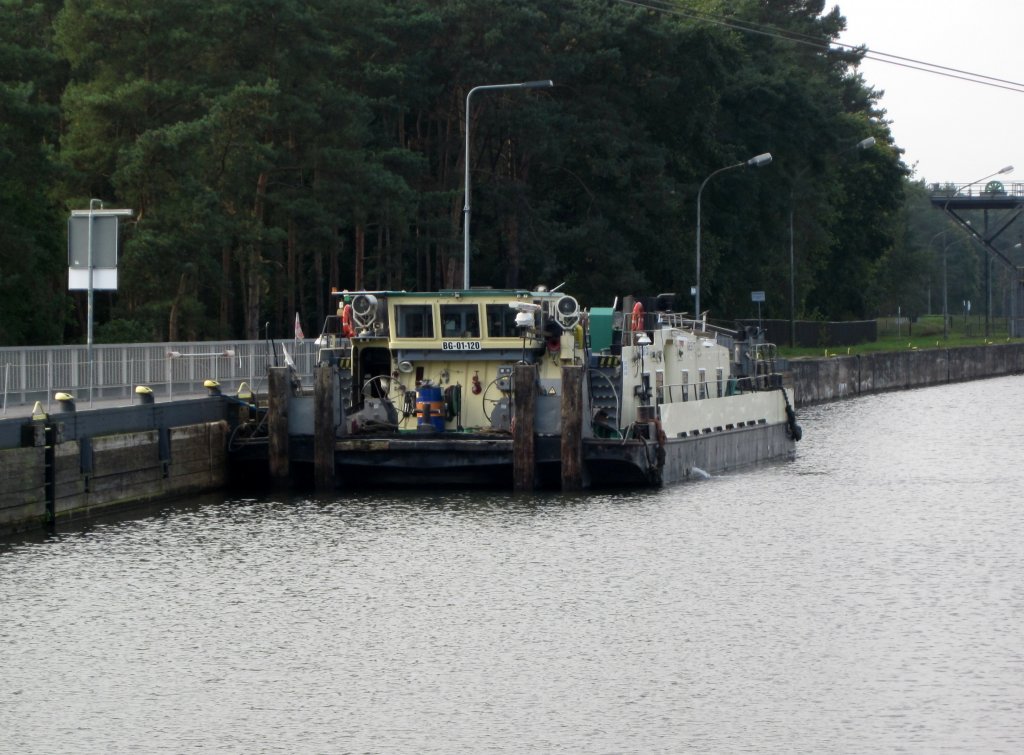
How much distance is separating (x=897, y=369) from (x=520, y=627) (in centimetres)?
6079

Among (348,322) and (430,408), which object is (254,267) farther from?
(430,408)

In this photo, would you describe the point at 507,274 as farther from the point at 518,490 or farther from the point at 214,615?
the point at 214,615

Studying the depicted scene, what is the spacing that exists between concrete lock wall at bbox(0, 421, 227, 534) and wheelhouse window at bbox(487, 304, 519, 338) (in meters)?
5.74

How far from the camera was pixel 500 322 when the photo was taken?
105 ft

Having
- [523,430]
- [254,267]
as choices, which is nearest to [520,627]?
[523,430]

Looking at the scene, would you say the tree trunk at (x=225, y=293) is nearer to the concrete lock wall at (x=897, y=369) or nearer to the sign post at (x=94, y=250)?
the concrete lock wall at (x=897, y=369)

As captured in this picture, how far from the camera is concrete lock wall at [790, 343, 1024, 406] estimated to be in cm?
6681

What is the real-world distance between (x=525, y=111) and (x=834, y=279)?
4875 centimetres

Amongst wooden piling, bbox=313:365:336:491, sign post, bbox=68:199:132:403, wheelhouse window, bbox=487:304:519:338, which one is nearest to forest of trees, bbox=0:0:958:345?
sign post, bbox=68:199:132:403

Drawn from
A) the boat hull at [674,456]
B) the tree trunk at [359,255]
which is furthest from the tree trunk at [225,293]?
the boat hull at [674,456]

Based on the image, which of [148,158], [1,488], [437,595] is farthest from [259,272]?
[437,595]

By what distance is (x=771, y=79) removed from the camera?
3221 inches

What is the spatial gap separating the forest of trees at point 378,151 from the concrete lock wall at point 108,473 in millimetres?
14978

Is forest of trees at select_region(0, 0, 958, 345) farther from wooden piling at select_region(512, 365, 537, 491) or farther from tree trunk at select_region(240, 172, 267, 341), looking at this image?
wooden piling at select_region(512, 365, 537, 491)
